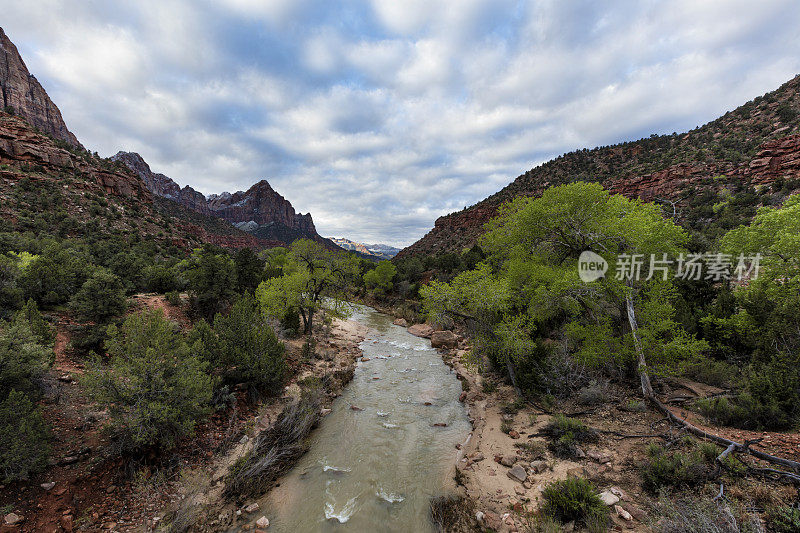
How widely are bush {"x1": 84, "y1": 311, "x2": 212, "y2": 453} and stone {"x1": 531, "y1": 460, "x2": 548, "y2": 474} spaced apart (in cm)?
902

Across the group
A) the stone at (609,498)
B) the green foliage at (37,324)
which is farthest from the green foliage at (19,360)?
the stone at (609,498)

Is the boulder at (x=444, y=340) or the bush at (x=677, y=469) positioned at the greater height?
the bush at (x=677, y=469)

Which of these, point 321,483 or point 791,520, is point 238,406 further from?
point 791,520

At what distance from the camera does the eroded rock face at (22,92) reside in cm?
6825

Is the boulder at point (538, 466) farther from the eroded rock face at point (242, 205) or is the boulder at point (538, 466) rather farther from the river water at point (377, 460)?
the eroded rock face at point (242, 205)

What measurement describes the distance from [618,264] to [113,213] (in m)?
53.6

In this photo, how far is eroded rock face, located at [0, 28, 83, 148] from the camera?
2687 inches

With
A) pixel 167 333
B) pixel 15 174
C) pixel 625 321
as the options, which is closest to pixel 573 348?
pixel 625 321

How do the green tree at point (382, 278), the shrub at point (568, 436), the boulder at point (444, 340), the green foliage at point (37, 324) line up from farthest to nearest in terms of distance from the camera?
the green tree at point (382, 278)
the boulder at point (444, 340)
the green foliage at point (37, 324)
the shrub at point (568, 436)

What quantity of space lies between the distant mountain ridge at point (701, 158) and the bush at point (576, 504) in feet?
79.9

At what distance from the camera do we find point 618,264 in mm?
10398

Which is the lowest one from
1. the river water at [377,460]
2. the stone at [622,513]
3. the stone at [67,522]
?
the river water at [377,460]

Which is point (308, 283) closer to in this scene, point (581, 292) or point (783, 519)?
point (581, 292)

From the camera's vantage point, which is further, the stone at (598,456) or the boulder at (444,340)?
the boulder at (444,340)
